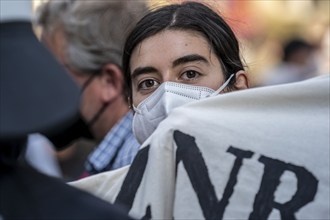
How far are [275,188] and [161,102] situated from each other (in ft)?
1.59

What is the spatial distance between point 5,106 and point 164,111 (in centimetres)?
108

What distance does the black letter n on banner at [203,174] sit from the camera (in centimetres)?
211

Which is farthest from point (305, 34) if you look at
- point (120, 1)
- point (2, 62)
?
point (2, 62)

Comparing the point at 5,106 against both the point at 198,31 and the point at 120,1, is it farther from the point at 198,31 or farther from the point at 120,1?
the point at 120,1

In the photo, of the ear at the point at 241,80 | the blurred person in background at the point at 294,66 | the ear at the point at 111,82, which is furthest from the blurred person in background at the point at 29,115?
the blurred person in background at the point at 294,66

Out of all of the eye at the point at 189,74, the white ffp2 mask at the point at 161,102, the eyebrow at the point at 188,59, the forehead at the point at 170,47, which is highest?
the forehead at the point at 170,47

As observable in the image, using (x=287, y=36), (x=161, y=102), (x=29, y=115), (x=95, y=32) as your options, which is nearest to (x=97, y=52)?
(x=95, y=32)

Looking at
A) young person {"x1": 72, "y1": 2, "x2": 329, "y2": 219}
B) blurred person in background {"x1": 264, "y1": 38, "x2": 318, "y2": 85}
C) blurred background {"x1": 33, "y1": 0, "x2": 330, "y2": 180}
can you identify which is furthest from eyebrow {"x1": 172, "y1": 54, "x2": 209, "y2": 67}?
blurred person in background {"x1": 264, "y1": 38, "x2": 318, "y2": 85}

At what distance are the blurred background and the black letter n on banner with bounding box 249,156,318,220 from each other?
5174 millimetres

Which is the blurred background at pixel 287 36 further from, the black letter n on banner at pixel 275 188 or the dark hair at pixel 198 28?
the black letter n on banner at pixel 275 188

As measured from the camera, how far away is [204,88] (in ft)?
8.67

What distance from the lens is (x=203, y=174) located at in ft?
7.08

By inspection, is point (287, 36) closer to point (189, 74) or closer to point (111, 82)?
point (111, 82)

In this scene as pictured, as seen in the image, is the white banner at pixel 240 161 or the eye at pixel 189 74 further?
the eye at pixel 189 74
